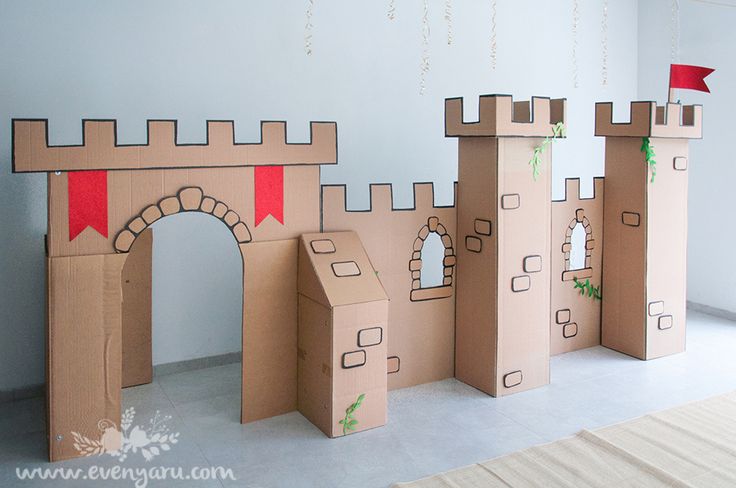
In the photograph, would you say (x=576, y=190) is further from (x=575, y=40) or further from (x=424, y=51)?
(x=575, y=40)

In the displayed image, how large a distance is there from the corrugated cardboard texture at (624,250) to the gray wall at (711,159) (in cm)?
126

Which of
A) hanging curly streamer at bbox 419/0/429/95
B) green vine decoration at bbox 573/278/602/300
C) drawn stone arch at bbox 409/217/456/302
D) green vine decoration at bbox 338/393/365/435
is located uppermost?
hanging curly streamer at bbox 419/0/429/95

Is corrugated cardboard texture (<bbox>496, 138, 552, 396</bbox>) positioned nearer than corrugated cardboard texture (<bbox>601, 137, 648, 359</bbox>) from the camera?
Yes

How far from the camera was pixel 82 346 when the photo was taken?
2.78 metres

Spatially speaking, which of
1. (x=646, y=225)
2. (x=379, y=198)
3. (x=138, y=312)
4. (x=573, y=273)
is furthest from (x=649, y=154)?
(x=138, y=312)

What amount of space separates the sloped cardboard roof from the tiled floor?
56 cm

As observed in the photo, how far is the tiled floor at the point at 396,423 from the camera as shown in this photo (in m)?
2.71

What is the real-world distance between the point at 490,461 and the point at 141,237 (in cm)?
193

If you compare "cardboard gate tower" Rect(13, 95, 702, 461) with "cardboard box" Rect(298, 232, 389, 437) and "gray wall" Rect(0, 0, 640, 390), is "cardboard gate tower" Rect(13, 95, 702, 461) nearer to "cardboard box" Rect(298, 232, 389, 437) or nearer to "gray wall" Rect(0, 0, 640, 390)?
"cardboard box" Rect(298, 232, 389, 437)

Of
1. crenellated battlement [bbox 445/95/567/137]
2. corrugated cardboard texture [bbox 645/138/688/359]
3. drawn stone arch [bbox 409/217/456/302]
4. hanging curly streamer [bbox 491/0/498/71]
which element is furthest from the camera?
hanging curly streamer [bbox 491/0/498/71]

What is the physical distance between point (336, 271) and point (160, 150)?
2.80ft

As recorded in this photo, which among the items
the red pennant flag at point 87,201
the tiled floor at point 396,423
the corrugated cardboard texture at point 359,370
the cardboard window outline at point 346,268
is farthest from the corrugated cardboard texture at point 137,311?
the corrugated cardboard texture at point 359,370

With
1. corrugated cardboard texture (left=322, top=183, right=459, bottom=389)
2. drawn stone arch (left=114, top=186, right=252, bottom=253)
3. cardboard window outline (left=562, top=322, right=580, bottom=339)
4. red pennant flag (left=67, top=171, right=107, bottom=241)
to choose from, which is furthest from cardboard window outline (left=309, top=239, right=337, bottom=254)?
cardboard window outline (left=562, top=322, right=580, bottom=339)

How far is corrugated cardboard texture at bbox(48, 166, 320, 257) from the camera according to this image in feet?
8.96
